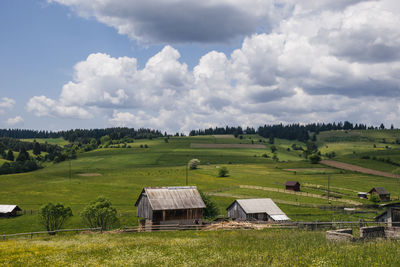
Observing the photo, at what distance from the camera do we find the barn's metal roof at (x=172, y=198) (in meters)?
48.9

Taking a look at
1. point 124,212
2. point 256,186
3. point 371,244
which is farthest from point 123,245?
point 256,186

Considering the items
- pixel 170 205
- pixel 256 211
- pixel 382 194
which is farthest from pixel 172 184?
pixel 382 194

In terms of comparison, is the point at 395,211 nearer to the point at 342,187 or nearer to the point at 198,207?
the point at 198,207

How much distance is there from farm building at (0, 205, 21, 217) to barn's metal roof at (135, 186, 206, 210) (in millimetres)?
42390

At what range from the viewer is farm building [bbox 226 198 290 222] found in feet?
206

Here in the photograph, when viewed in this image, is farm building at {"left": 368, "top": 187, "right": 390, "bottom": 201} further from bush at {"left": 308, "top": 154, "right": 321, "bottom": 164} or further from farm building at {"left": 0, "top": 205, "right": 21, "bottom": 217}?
farm building at {"left": 0, "top": 205, "right": 21, "bottom": 217}

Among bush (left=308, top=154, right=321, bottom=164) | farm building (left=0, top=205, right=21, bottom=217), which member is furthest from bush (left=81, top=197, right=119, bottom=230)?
bush (left=308, top=154, right=321, bottom=164)

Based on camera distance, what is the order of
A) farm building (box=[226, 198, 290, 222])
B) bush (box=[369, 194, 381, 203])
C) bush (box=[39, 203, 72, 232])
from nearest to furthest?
bush (box=[39, 203, 72, 232]) < farm building (box=[226, 198, 290, 222]) < bush (box=[369, 194, 381, 203])

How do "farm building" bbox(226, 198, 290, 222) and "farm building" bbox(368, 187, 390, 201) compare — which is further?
"farm building" bbox(368, 187, 390, 201)

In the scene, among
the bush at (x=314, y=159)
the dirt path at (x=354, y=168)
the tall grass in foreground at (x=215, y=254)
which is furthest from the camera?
the bush at (x=314, y=159)

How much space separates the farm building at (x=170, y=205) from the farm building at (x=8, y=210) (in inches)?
1615

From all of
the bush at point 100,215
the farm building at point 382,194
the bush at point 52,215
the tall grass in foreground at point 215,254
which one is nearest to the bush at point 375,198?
the farm building at point 382,194

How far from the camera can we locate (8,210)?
7556 cm

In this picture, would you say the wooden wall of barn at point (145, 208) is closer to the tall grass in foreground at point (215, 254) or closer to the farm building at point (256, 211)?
the farm building at point (256, 211)
